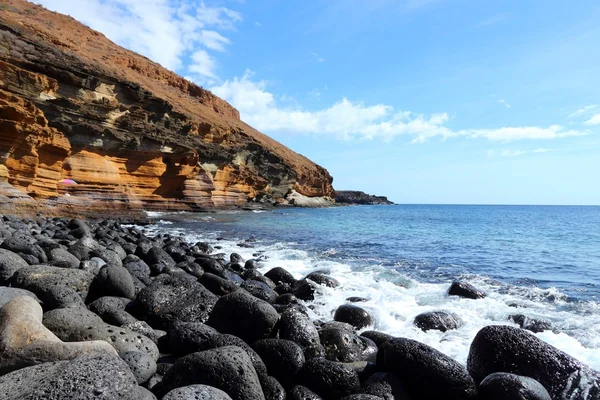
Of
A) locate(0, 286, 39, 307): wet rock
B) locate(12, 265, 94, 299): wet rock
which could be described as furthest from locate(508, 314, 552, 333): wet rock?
locate(0, 286, 39, 307): wet rock

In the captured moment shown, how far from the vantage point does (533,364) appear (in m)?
4.54

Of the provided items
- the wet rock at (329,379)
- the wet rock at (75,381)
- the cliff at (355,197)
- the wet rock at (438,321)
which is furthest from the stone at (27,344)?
→ the cliff at (355,197)

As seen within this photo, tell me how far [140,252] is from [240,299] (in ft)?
22.6

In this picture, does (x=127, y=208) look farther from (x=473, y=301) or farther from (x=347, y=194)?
(x=347, y=194)

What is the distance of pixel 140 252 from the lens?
11.5 metres

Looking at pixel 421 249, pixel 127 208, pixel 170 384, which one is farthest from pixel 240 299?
pixel 127 208

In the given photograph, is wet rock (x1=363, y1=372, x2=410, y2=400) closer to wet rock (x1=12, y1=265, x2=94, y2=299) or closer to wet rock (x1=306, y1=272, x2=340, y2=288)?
wet rock (x1=12, y1=265, x2=94, y2=299)

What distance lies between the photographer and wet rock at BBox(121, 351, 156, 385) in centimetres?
394

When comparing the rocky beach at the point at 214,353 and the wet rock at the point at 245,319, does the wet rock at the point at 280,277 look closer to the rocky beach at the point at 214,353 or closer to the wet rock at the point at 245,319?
the rocky beach at the point at 214,353

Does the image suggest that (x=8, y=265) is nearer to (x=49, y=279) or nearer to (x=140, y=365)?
(x=49, y=279)

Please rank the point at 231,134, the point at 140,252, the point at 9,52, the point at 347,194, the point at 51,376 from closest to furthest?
the point at 51,376 < the point at 140,252 < the point at 9,52 < the point at 231,134 < the point at 347,194

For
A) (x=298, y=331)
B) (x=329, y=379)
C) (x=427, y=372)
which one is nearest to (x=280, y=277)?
(x=298, y=331)

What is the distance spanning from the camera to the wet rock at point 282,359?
448 cm

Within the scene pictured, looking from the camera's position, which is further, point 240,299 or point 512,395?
point 240,299
